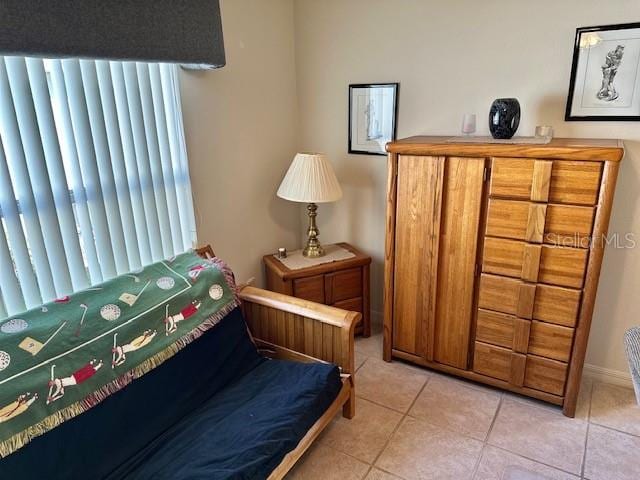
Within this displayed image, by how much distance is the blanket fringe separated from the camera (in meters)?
1.28

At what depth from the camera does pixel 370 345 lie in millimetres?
2697

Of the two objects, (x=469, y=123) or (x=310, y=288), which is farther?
(x=310, y=288)

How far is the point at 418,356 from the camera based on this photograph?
2.38 meters

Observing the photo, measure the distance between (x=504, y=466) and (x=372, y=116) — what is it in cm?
193

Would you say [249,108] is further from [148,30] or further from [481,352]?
[481,352]

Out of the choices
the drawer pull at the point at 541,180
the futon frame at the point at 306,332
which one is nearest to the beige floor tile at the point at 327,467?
the futon frame at the point at 306,332

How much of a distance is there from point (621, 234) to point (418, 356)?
1.19 metres

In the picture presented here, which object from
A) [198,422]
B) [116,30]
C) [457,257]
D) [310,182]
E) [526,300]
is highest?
[116,30]

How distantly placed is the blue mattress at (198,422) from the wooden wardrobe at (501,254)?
0.72 meters

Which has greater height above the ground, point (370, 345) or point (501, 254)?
point (501, 254)

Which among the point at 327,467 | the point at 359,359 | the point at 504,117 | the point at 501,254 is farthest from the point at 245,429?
the point at 504,117

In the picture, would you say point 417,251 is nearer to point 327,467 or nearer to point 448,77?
point 448,77

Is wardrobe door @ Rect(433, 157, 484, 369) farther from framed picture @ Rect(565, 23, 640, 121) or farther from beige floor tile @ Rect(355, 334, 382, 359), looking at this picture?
framed picture @ Rect(565, 23, 640, 121)

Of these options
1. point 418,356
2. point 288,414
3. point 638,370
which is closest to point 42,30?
point 288,414
